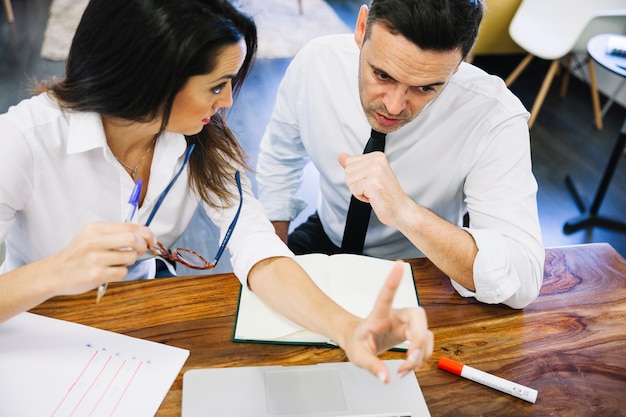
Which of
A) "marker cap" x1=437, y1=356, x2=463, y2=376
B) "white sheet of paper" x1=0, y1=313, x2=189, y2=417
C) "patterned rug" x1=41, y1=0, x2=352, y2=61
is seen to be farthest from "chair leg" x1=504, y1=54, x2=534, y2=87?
"white sheet of paper" x1=0, y1=313, x2=189, y2=417

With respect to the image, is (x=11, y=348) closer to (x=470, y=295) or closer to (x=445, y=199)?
(x=470, y=295)

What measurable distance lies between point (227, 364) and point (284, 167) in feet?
2.92

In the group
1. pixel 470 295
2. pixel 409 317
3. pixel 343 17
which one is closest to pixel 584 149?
pixel 343 17

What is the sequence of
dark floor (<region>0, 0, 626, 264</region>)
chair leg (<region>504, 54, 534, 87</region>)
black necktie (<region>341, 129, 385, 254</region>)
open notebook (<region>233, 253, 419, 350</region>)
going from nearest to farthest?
open notebook (<region>233, 253, 419, 350</region>) → black necktie (<region>341, 129, 385, 254</region>) → dark floor (<region>0, 0, 626, 264</region>) → chair leg (<region>504, 54, 534, 87</region>)

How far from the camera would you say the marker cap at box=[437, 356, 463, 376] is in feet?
3.50

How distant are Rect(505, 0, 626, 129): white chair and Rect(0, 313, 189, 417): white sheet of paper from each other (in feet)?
9.94

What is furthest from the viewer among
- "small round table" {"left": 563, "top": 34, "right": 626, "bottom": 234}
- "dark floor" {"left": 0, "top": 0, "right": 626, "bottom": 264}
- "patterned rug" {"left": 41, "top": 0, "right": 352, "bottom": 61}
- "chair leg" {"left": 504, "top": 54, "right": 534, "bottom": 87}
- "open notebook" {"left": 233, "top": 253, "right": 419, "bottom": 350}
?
"patterned rug" {"left": 41, "top": 0, "right": 352, "bottom": 61}

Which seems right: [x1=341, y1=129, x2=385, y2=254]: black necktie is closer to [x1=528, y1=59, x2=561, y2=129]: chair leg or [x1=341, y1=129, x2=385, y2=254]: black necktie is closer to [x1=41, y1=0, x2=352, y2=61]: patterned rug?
[x1=528, y1=59, x2=561, y2=129]: chair leg

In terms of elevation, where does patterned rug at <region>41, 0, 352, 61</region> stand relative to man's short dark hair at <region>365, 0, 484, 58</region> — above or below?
below

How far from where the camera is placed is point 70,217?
129 cm

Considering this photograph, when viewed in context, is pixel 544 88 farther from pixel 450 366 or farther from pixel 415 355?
pixel 415 355

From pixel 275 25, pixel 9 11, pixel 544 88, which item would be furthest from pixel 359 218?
pixel 9 11

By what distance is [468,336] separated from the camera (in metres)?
1.15

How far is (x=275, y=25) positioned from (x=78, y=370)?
3.83 metres
